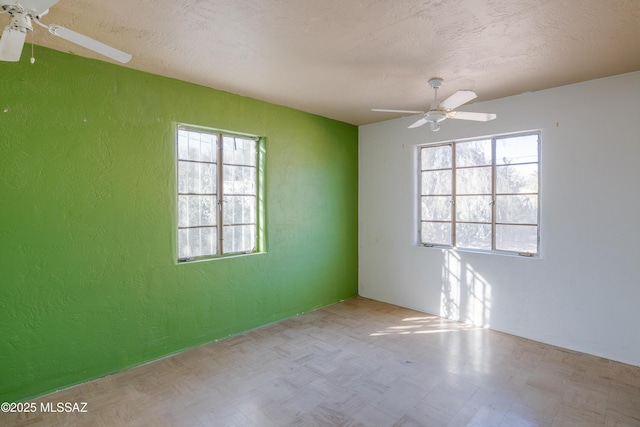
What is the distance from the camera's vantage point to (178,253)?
3.37 metres

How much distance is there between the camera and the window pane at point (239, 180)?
3.77 metres

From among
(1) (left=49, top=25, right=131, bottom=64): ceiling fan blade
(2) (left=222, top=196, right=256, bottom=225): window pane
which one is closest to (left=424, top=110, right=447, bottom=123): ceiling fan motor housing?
(2) (left=222, top=196, right=256, bottom=225): window pane

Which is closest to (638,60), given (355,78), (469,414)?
(355,78)

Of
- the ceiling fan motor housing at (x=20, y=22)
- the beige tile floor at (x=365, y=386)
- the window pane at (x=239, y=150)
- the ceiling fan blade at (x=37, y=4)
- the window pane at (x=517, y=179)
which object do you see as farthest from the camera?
the window pane at (x=239, y=150)

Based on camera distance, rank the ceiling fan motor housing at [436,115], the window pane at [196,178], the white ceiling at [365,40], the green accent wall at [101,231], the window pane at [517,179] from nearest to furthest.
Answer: the white ceiling at [365,40]
the green accent wall at [101,231]
the ceiling fan motor housing at [436,115]
the window pane at [196,178]
the window pane at [517,179]

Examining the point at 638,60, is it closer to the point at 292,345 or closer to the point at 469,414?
the point at 469,414

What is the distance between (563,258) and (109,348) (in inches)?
173

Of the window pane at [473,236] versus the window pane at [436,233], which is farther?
the window pane at [436,233]

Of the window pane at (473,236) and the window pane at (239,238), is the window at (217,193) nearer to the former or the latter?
the window pane at (239,238)

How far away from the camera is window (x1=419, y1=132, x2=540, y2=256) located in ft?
12.1

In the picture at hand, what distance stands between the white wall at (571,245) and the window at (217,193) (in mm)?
2297

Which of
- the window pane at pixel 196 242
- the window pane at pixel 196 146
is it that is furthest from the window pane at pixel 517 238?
the window pane at pixel 196 146

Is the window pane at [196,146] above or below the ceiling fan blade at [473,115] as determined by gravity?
below

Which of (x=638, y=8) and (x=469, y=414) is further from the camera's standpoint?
(x=469, y=414)
